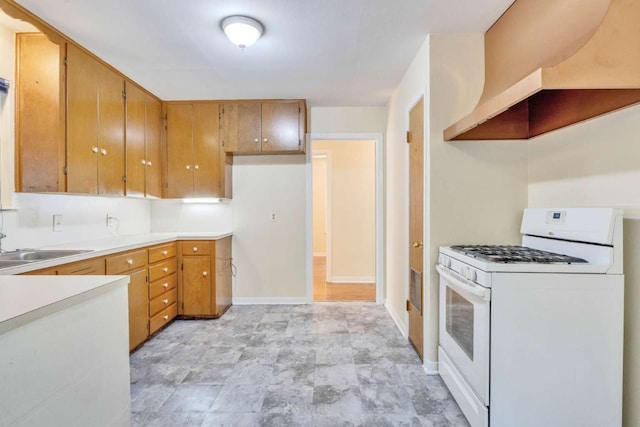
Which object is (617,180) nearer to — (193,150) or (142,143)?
(193,150)

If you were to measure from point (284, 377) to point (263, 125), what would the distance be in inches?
102

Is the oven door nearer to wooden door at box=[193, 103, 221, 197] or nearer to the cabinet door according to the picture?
the cabinet door

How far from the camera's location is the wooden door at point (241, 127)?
350 centimetres

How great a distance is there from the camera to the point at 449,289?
1.95 m

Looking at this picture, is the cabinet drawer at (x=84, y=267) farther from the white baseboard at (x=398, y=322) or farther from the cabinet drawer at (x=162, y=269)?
the white baseboard at (x=398, y=322)

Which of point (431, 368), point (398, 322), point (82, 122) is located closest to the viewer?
point (431, 368)

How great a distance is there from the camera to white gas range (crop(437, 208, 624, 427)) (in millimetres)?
1398

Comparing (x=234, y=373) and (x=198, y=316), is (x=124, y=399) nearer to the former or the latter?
(x=234, y=373)

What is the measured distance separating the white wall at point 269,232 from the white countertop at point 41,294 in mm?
2485

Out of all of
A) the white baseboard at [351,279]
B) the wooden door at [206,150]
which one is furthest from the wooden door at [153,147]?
the white baseboard at [351,279]

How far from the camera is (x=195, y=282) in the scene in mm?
3246

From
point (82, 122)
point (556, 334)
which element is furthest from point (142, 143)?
point (556, 334)

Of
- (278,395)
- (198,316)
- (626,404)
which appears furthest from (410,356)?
(198,316)

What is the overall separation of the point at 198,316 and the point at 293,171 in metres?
1.98
